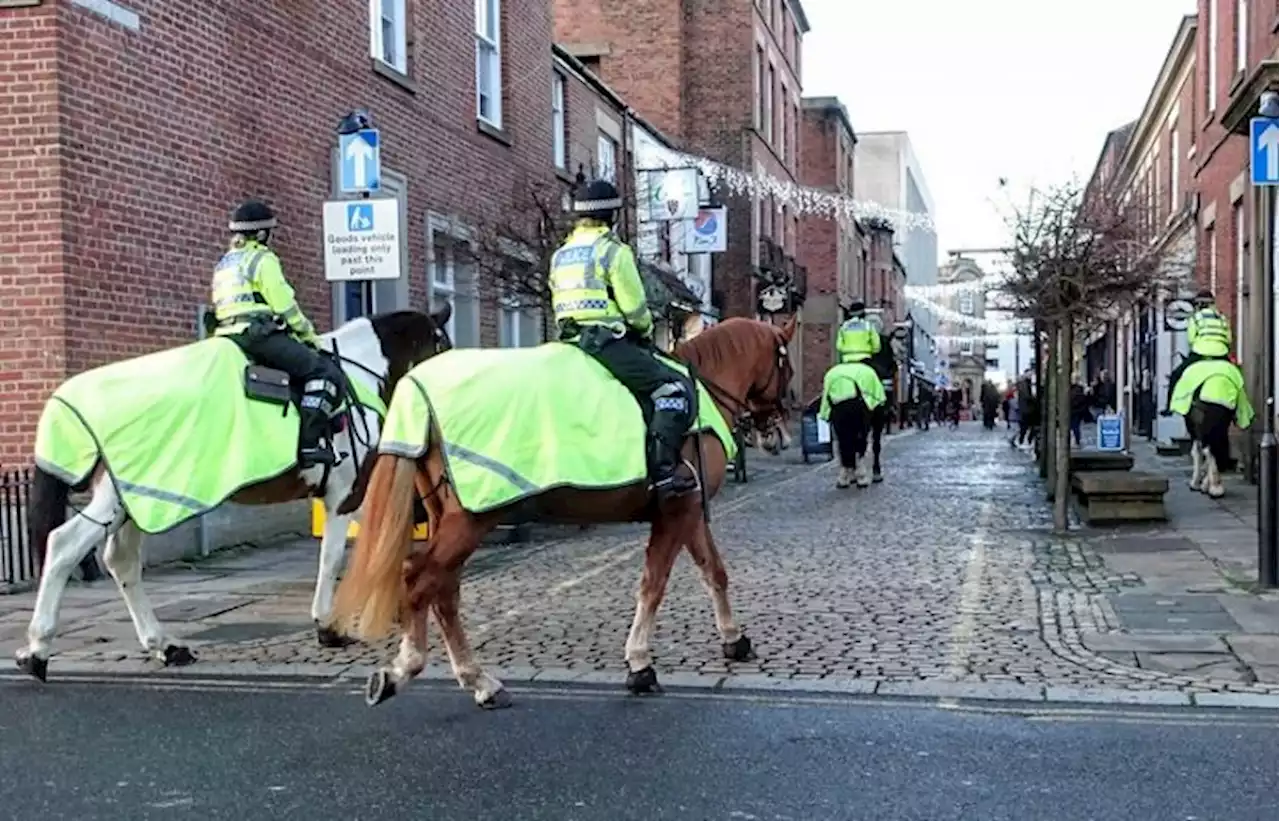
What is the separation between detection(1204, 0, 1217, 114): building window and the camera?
72.3 ft

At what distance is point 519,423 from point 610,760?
1.59 metres

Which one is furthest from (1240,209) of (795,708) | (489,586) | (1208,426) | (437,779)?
(437,779)

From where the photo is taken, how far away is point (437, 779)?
17.1 feet

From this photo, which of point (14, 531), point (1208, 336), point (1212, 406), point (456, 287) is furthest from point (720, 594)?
point (456, 287)

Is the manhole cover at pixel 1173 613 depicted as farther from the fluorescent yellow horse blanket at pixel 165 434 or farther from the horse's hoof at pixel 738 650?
the fluorescent yellow horse blanket at pixel 165 434

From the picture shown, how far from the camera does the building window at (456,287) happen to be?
57.5 feet

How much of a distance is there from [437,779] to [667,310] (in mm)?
12574

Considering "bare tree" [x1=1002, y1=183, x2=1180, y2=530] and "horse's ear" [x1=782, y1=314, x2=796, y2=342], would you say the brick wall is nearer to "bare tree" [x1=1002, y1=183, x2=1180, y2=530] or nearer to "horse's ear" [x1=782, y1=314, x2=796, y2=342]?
"horse's ear" [x1=782, y1=314, x2=796, y2=342]

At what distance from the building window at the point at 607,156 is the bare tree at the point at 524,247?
23.7ft

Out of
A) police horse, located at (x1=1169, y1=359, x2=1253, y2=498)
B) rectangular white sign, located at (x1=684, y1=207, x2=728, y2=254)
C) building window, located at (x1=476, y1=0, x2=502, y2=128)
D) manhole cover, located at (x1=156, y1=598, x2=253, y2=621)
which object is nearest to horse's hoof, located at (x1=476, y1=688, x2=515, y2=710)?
manhole cover, located at (x1=156, y1=598, x2=253, y2=621)

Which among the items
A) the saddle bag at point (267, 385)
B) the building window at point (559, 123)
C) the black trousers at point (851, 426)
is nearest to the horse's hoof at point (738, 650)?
the saddle bag at point (267, 385)

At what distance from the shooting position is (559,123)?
2264 cm

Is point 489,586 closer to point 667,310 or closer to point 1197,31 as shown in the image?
point 667,310

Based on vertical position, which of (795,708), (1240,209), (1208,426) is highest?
(1240,209)
